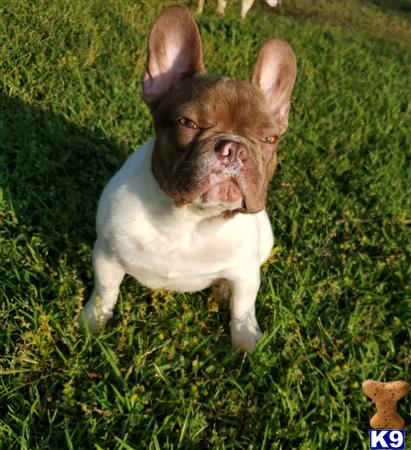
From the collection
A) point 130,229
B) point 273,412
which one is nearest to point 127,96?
point 130,229

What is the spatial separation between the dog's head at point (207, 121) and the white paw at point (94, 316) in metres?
0.83

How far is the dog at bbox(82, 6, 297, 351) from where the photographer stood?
2.18 m

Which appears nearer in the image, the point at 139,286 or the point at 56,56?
the point at 139,286

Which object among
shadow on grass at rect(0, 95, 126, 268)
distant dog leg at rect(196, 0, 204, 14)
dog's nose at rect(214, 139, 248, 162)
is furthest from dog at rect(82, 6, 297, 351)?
distant dog leg at rect(196, 0, 204, 14)

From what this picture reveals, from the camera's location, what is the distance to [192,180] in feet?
6.91

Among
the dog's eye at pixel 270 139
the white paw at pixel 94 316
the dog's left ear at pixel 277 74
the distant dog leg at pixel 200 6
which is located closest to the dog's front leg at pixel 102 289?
the white paw at pixel 94 316

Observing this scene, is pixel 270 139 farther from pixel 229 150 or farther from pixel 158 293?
pixel 158 293

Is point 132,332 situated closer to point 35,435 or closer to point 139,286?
point 139,286

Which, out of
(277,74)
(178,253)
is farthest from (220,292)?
(277,74)

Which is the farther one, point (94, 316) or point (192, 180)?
point (94, 316)

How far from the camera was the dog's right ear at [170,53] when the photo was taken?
7.98 ft

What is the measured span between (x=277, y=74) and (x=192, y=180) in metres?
0.97

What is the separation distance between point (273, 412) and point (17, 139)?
2.71 metres

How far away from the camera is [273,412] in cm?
243
